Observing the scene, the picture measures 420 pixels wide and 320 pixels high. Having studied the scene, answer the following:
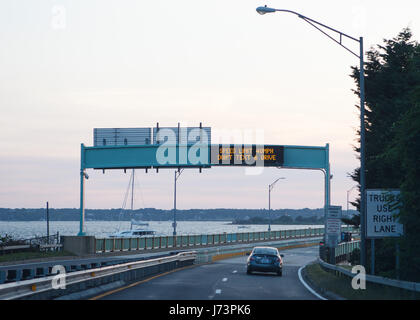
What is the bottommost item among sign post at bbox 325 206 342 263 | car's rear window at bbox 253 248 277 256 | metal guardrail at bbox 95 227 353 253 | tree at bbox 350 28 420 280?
metal guardrail at bbox 95 227 353 253

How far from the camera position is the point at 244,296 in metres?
21.6

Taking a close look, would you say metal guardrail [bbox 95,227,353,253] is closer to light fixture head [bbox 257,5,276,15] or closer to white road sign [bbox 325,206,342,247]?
white road sign [bbox 325,206,342,247]

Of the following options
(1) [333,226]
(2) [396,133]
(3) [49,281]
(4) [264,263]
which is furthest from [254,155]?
(3) [49,281]

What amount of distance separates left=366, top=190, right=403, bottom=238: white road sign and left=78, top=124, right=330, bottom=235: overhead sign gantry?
3093 centimetres

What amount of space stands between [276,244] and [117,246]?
27514 mm

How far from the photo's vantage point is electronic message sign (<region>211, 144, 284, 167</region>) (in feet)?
180

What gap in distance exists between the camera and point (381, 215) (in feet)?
77.0

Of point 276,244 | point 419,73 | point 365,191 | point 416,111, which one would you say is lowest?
point 276,244

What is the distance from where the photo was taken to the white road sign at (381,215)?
22986 mm

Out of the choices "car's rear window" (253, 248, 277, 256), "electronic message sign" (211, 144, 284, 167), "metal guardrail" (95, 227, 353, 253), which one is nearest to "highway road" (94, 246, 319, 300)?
"car's rear window" (253, 248, 277, 256)

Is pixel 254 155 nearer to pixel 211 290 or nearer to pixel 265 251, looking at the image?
pixel 265 251
